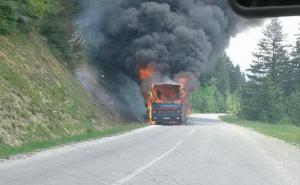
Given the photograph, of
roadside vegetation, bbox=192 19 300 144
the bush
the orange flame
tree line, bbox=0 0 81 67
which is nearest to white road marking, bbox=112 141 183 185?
the bush

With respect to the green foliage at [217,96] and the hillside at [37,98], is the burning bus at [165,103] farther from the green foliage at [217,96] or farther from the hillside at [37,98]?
the green foliage at [217,96]

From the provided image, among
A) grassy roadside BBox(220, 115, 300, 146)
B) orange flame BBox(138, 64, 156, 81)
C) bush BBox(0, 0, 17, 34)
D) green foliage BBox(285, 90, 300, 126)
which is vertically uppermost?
bush BBox(0, 0, 17, 34)

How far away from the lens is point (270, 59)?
8688 cm

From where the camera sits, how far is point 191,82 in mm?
43250

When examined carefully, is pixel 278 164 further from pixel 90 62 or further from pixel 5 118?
pixel 90 62

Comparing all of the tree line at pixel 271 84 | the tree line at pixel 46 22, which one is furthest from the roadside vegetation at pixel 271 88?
the tree line at pixel 46 22

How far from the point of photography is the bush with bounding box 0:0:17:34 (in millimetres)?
23844

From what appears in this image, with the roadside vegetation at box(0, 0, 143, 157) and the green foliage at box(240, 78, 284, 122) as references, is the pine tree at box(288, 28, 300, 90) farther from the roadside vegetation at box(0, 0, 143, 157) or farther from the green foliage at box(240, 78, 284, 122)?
the roadside vegetation at box(0, 0, 143, 157)

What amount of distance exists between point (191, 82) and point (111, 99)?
22.9 ft

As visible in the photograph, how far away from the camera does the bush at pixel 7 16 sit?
23.8m

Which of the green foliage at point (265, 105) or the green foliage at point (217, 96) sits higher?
the green foliage at point (217, 96)

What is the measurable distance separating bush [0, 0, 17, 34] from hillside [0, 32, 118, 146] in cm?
45

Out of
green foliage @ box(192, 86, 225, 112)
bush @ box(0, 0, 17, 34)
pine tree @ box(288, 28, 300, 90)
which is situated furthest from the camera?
green foliage @ box(192, 86, 225, 112)

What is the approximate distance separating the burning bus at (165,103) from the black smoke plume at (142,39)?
12.1 ft
